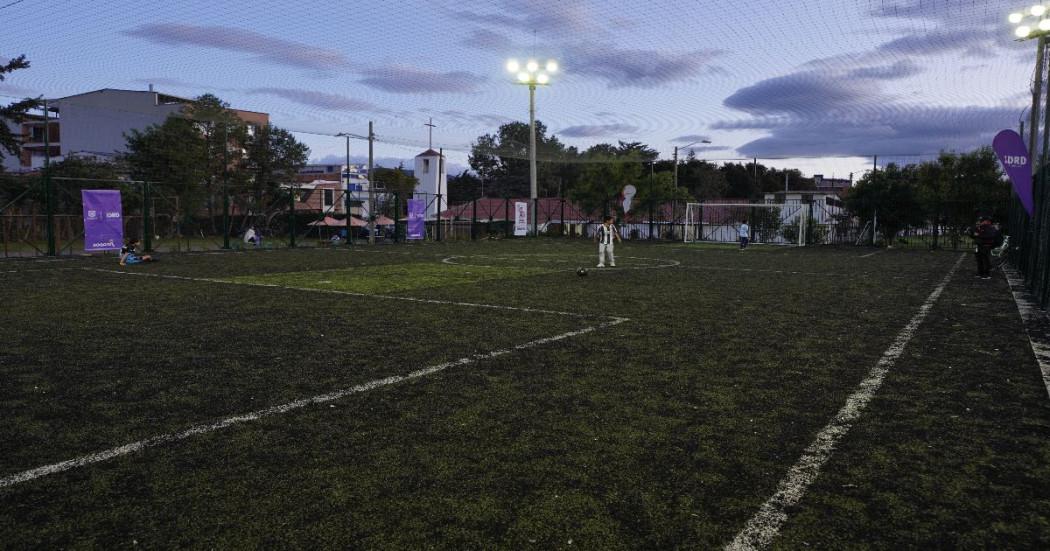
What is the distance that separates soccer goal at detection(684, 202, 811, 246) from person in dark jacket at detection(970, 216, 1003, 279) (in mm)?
20115

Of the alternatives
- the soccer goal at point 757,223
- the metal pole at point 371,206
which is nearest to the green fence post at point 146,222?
the metal pole at point 371,206

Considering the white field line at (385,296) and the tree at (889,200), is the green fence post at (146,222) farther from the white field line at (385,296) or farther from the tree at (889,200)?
the tree at (889,200)

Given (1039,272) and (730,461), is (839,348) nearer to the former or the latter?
(730,461)

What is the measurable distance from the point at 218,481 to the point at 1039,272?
1515 cm

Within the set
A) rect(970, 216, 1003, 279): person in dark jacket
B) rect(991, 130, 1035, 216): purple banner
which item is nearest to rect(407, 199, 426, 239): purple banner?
rect(970, 216, 1003, 279): person in dark jacket

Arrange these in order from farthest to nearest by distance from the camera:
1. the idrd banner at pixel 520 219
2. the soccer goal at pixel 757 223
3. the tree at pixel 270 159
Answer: the tree at pixel 270 159, the idrd banner at pixel 520 219, the soccer goal at pixel 757 223

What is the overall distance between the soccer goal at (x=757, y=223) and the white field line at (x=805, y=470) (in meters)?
34.3

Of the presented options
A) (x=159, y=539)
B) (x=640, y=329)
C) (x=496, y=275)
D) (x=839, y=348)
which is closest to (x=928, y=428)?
(x=839, y=348)

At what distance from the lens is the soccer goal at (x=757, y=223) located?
40.9 metres

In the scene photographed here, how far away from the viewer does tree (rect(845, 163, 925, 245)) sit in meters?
38.2

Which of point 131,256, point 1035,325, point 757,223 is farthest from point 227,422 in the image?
point 757,223

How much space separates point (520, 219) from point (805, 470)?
39.9m

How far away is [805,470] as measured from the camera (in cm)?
449

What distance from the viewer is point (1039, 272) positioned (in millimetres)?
13336
